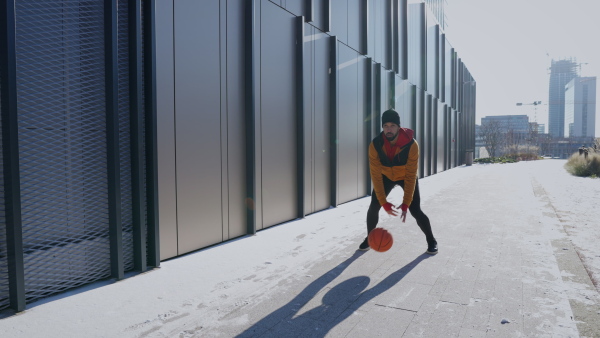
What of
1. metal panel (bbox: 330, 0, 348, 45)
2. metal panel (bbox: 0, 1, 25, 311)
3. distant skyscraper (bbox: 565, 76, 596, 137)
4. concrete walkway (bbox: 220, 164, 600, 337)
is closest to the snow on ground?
concrete walkway (bbox: 220, 164, 600, 337)

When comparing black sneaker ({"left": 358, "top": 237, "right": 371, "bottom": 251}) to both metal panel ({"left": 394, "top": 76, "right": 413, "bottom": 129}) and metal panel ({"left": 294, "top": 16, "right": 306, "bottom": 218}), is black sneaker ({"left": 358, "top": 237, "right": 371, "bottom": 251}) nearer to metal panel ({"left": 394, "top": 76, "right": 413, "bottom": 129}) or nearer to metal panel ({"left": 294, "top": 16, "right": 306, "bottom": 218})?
metal panel ({"left": 294, "top": 16, "right": 306, "bottom": 218})

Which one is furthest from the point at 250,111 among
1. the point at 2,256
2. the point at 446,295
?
the point at 446,295

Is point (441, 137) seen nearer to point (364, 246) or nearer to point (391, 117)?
point (364, 246)

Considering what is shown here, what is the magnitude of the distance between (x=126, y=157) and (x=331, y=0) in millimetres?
7724

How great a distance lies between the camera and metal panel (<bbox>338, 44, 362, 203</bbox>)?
1170cm

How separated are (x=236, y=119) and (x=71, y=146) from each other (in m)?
3.06

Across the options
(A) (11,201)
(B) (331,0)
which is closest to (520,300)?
(A) (11,201)

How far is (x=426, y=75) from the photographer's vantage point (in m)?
23.6

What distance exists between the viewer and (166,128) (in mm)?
5773

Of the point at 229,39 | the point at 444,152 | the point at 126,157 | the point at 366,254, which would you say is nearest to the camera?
the point at 126,157

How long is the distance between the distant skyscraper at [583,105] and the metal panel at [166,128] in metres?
164

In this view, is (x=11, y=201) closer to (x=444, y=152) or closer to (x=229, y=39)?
(x=229, y=39)

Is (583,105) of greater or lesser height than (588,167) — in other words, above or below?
above

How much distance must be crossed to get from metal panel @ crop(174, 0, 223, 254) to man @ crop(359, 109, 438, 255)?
2.52 metres
